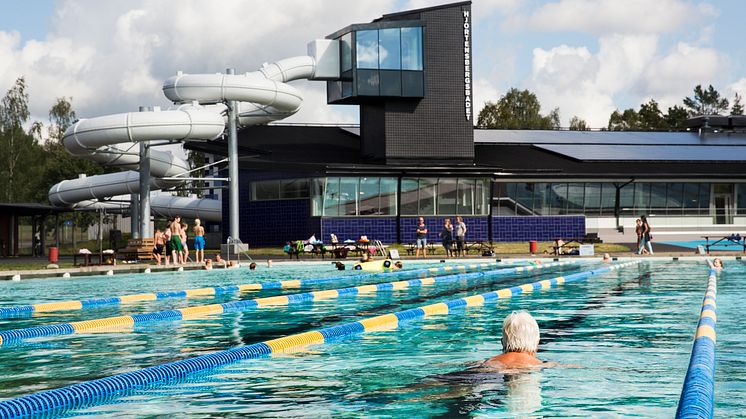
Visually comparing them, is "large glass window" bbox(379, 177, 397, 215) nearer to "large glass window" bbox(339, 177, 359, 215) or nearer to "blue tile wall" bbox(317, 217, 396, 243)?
"blue tile wall" bbox(317, 217, 396, 243)

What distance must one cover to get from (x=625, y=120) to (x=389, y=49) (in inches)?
2479

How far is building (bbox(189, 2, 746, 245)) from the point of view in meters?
45.5

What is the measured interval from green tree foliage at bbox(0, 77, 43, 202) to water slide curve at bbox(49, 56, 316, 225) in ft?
96.6

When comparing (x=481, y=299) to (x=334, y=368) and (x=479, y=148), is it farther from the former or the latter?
(x=479, y=148)

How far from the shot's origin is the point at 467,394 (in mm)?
7734

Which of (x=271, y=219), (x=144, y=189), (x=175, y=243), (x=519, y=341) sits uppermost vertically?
(x=144, y=189)

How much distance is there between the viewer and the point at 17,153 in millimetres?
79625

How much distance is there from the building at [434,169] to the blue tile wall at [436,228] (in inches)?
2.6

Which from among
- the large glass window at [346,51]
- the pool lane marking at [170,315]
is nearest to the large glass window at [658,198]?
the large glass window at [346,51]

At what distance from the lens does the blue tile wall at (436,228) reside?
45.7 m

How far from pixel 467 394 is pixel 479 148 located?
1929 inches

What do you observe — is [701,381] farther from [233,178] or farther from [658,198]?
[658,198]

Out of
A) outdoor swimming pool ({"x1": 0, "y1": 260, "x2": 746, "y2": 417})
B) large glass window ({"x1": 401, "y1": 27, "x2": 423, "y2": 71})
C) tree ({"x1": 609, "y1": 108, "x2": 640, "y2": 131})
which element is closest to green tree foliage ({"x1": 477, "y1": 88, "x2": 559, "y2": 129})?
tree ({"x1": 609, "y1": 108, "x2": 640, "y2": 131})

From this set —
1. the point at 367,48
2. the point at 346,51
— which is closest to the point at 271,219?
the point at 346,51
